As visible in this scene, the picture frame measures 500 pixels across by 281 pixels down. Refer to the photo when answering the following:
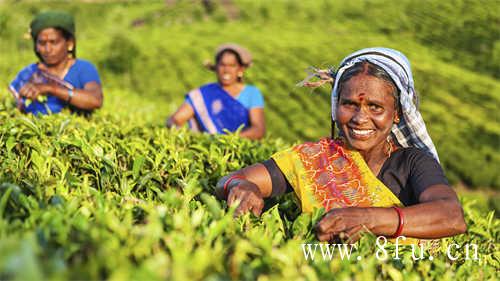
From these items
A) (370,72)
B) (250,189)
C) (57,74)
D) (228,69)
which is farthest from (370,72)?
(228,69)

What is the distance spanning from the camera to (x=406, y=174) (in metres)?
2.61

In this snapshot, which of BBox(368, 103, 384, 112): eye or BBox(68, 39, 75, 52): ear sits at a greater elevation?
BBox(68, 39, 75, 52): ear

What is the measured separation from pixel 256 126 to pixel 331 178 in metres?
3.44

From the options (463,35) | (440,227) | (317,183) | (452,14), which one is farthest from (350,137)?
(452,14)

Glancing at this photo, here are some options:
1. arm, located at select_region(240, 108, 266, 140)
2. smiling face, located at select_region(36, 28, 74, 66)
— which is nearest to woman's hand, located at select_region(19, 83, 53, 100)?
smiling face, located at select_region(36, 28, 74, 66)

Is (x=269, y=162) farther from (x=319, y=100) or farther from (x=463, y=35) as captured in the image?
(x=463, y=35)

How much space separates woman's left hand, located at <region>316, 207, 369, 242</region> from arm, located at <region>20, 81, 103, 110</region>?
11.4 ft

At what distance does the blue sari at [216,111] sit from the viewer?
6.20 metres

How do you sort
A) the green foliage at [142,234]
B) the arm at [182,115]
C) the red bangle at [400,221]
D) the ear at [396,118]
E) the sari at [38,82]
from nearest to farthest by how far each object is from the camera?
the green foliage at [142,234]
the red bangle at [400,221]
the ear at [396,118]
the sari at [38,82]
the arm at [182,115]

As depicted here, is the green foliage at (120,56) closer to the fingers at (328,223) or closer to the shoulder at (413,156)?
the shoulder at (413,156)

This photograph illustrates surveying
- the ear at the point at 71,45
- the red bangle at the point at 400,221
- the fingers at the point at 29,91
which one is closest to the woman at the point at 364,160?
the red bangle at the point at 400,221

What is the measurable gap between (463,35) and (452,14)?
2.66 m

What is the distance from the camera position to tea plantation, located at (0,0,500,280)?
1.40m

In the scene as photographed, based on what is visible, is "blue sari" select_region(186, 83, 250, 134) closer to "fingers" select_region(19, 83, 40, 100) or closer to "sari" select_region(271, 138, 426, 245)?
"fingers" select_region(19, 83, 40, 100)
